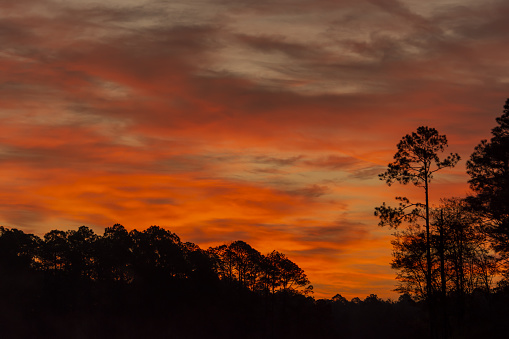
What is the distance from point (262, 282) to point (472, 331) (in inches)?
2650

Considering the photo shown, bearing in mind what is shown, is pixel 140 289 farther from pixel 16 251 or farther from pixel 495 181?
pixel 495 181

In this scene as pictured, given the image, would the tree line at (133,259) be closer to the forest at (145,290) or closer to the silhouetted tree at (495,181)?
the forest at (145,290)

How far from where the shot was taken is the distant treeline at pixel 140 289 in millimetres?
105113


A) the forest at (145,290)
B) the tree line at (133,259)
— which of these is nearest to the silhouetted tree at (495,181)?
the forest at (145,290)

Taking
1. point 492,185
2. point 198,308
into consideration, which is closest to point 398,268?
point 492,185

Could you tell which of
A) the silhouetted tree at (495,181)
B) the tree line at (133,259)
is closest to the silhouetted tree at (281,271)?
the tree line at (133,259)

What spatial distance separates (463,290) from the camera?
73250mm

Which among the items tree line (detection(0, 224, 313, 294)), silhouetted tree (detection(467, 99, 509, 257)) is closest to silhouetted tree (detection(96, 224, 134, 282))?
tree line (detection(0, 224, 313, 294))

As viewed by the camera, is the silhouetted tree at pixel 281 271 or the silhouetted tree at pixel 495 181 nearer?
the silhouetted tree at pixel 495 181

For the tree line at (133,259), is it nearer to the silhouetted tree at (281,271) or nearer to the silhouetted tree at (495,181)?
the silhouetted tree at (281,271)

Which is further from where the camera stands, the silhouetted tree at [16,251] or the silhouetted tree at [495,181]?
the silhouetted tree at [16,251]

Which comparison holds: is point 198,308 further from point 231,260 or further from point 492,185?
point 492,185

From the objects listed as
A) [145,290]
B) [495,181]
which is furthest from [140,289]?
[495,181]

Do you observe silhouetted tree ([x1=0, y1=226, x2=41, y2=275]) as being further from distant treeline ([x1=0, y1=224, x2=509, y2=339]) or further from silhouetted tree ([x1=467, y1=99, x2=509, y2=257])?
silhouetted tree ([x1=467, y1=99, x2=509, y2=257])
